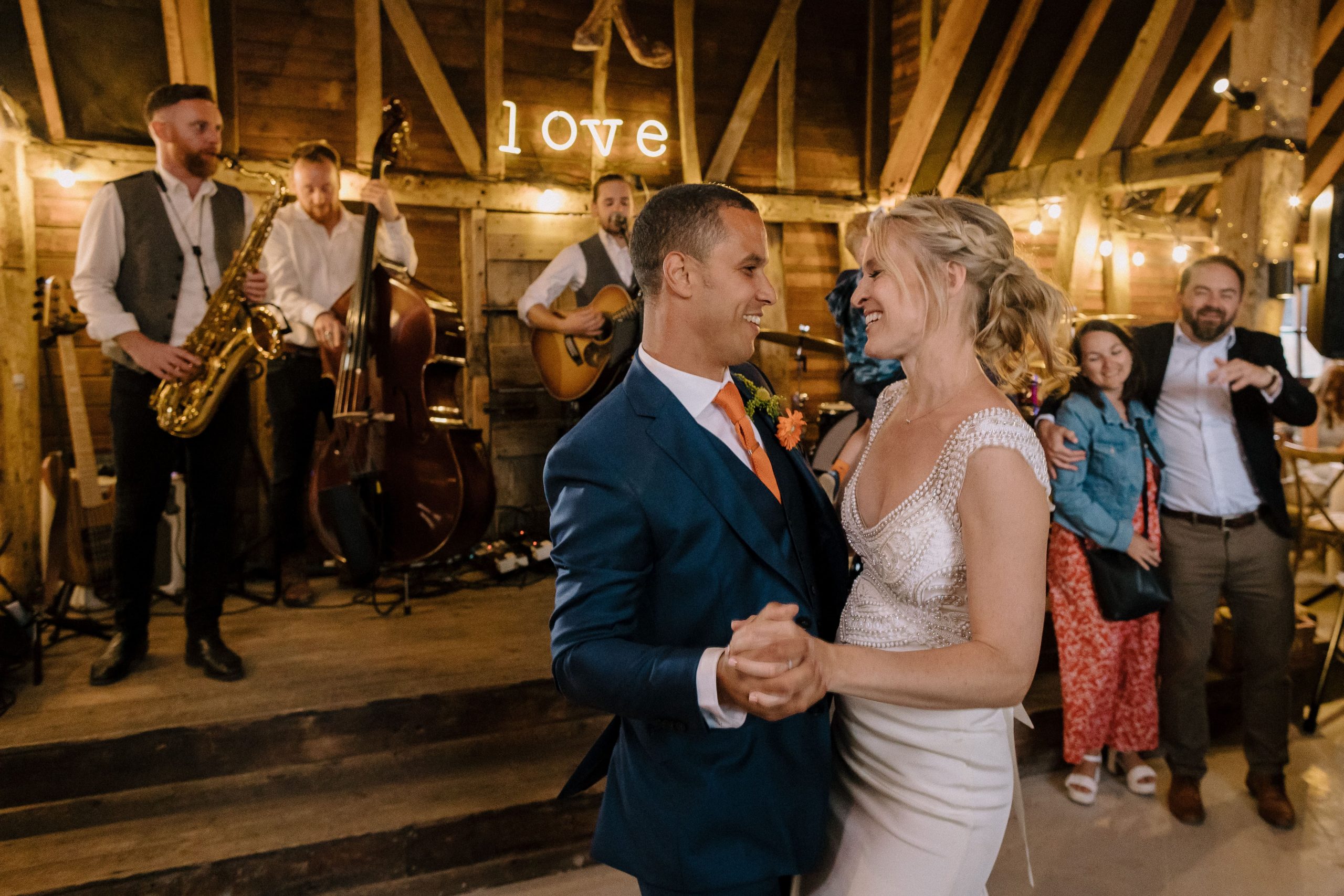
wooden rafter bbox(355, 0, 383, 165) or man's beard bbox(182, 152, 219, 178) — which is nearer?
man's beard bbox(182, 152, 219, 178)

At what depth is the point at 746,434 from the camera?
143 cm

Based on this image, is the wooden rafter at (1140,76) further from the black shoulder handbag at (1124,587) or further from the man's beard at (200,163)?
the man's beard at (200,163)

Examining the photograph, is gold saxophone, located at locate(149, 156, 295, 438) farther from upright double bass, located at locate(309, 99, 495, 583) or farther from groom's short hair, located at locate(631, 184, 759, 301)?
groom's short hair, located at locate(631, 184, 759, 301)

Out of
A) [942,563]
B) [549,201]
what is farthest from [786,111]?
[942,563]

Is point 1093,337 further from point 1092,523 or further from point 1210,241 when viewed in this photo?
point 1210,241

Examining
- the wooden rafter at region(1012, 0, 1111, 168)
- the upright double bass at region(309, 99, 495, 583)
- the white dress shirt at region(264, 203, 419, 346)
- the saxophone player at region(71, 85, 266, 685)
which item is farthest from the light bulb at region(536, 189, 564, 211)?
the wooden rafter at region(1012, 0, 1111, 168)

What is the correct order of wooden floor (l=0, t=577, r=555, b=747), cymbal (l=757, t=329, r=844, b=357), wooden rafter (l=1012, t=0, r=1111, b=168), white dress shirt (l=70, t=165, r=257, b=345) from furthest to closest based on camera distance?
wooden rafter (l=1012, t=0, r=1111, b=168)
cymbal (l=757, t=329, r=844, b=357)
white dress shirt (l=70, t=165, r=257, b=345)
wooden floor (l=0, t=577, r=555, b=747)

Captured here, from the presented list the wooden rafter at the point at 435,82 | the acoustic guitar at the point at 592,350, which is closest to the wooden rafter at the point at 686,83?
the wooden rafter at the point at 435,82

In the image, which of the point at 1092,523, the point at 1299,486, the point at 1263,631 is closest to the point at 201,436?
the point at 1092,523

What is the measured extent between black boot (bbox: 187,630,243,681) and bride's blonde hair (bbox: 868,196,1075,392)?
9.09ft

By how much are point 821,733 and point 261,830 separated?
208 cm

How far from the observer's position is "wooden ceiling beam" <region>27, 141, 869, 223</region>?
459cm

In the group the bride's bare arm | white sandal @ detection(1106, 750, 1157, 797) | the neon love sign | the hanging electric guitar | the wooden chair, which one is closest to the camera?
the bride's bare arm

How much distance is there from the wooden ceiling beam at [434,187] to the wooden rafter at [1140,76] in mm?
1682
